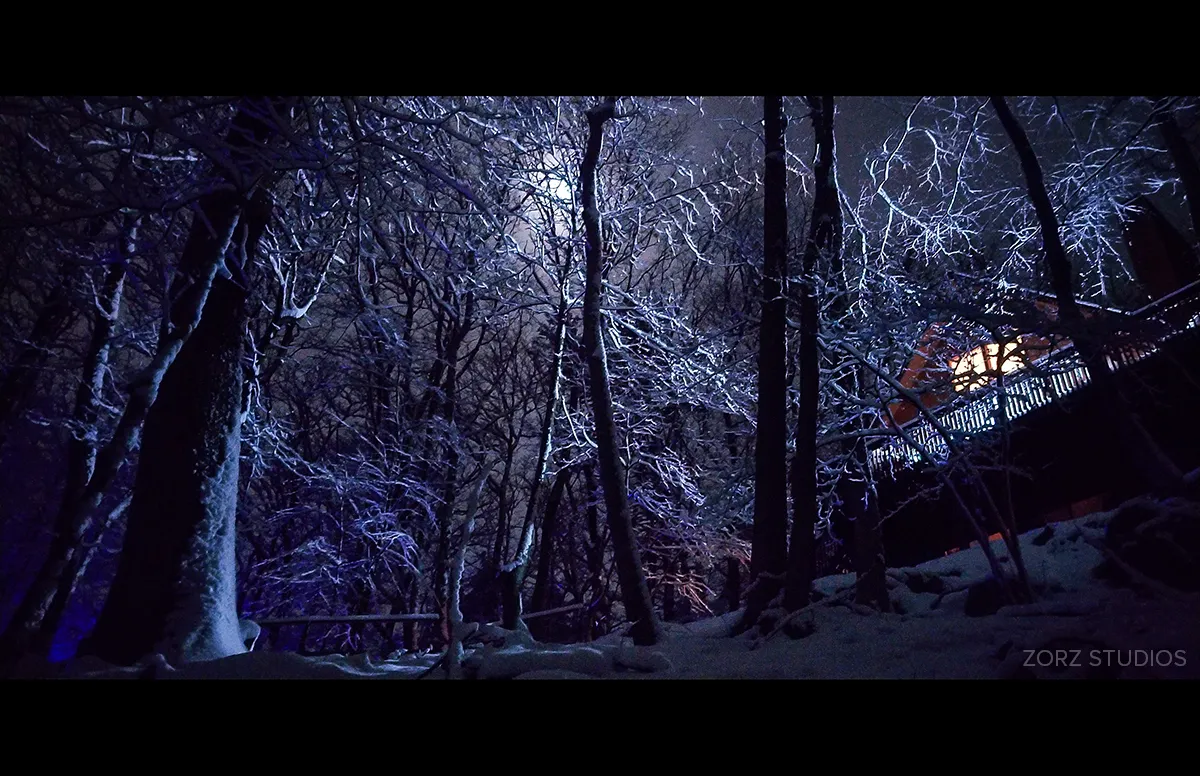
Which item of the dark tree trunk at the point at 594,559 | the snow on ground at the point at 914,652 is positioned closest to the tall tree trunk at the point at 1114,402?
the snow on ground at the point at 914,652

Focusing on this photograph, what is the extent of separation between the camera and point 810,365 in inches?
264

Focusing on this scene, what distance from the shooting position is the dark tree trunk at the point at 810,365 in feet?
19.7

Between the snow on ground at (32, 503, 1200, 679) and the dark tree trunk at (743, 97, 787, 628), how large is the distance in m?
0.72

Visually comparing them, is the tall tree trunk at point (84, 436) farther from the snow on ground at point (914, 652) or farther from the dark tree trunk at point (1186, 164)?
the dark tree trunk at point (1186, 164)

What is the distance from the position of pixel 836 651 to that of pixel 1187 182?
5.45 metres

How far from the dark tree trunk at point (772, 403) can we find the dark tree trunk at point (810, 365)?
0.18 m

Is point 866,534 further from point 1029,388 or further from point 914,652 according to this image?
point 914,652

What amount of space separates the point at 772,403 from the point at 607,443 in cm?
189

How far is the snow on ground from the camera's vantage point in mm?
3029

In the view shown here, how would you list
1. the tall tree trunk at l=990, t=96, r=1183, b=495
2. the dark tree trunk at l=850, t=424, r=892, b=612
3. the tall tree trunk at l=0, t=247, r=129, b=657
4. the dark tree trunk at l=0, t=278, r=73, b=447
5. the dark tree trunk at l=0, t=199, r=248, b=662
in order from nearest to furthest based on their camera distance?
the dark tree trunk at l=0, t=199, r=248, b=662
the tall tree trunk at l=990, t=96, r=1183, b=495
the tall tree trunk at l=0, t=247, r=129, b=657
the dark tree trunk at l=850, t=424, r=892, b=612
the dark tree trunk at l=0, t=278, r=73, b=447

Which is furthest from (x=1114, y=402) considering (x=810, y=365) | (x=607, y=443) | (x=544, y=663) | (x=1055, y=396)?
(x=544, y=663)

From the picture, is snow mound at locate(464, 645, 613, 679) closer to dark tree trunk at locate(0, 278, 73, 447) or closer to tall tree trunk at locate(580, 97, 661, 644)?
tall tree trunk at locate(580, 97, 661, 644)

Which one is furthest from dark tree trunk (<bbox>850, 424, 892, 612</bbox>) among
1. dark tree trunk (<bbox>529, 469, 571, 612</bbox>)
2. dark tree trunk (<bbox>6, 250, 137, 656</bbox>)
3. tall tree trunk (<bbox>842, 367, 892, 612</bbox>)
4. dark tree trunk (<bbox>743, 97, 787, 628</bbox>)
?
dark tree trunk (<bbox>6, 250, 137, 656</bbox>)

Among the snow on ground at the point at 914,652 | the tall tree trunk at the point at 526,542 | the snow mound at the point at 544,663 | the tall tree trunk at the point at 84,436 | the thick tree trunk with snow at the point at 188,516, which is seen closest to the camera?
the snow on ground at the point at 914,652
